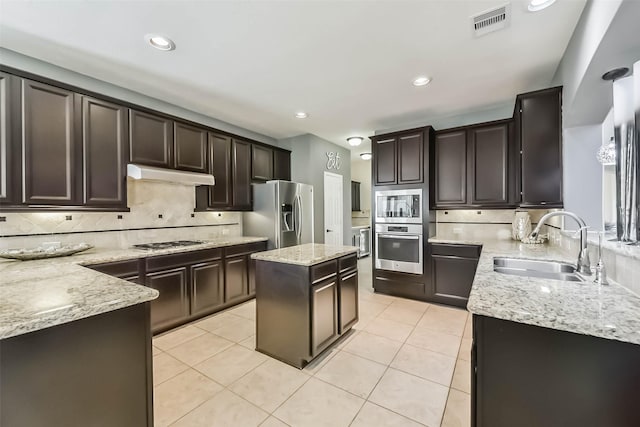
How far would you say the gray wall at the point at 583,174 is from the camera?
228cm

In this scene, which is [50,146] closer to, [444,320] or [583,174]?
[444,320]

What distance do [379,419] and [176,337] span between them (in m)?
2.22

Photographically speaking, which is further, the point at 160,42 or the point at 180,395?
the point at 160,42

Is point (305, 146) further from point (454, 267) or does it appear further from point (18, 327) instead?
point (18, 327)

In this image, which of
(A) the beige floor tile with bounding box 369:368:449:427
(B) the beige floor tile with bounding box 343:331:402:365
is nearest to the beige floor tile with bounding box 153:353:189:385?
(B) the beige floor tile with bounding box 343:331:402:365

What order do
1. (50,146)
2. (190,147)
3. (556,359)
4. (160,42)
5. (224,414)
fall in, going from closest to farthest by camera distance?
(556,359), (224,414), (160,42), (50,146), (190,147)

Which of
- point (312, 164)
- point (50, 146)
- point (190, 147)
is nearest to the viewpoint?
point (50, 146)

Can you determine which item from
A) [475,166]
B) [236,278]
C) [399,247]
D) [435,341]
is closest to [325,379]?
[435,341]

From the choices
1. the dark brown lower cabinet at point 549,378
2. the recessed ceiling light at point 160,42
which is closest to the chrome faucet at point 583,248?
the dark brown lower cabinet at point 549,378

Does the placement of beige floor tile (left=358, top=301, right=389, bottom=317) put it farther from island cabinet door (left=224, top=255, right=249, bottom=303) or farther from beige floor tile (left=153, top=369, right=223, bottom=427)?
beige floor tile (left=153, top=369, right=223, bottom=427)

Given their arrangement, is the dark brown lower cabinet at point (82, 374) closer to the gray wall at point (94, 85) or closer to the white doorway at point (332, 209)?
the gray wall at point (94, 85)

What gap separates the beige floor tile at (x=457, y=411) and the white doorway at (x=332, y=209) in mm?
3559

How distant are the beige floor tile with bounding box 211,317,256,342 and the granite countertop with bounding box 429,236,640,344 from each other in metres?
2.37

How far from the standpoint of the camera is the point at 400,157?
392 centimetres
